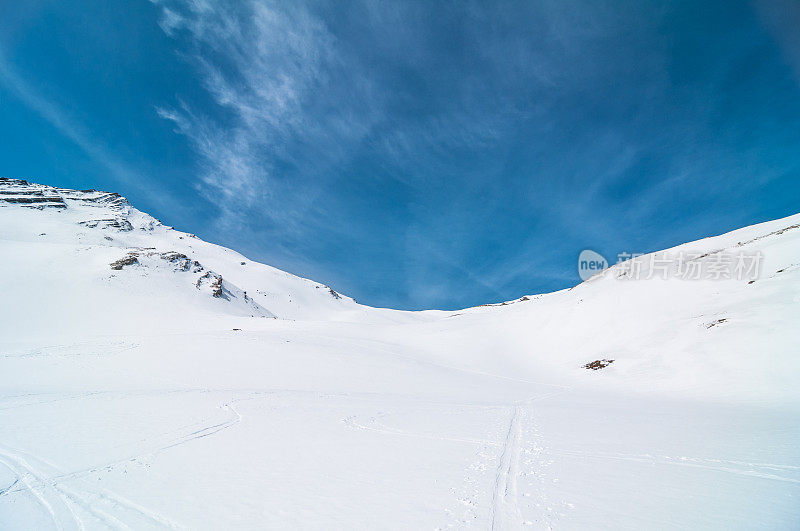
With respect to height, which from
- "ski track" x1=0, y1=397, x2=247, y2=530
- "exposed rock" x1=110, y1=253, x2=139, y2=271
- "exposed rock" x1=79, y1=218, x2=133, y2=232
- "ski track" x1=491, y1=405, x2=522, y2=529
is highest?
"exposed rock" x1=79, y1=218, x2=133, y2=232

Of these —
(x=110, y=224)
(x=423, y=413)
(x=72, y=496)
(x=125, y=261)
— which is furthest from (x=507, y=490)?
(x=110, y=224)

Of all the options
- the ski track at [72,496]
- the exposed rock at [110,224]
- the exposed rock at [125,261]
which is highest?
the exposed rock at [110,224]

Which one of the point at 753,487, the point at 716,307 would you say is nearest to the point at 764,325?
the point at 716,307

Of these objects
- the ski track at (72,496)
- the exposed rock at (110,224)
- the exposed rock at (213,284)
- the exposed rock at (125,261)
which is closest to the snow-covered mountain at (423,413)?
the ski track at (72,496)

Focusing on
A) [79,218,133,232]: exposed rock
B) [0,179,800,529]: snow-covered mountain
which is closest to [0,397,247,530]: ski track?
[0,179,800,529]: snow-covered mountain

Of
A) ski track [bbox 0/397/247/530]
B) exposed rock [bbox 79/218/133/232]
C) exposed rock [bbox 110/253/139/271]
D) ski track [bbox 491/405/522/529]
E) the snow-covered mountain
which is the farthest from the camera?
exposed rock [bbox 79/218/133/232]

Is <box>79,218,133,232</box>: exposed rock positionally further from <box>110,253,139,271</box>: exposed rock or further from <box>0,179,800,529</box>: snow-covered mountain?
<box>0,179,800,529</box>: snow-covered mountain

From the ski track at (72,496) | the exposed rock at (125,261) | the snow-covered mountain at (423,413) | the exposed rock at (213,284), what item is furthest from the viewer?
the exposed rock at (213,284)

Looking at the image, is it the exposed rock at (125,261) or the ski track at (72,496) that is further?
the exposed rock at (125,261)

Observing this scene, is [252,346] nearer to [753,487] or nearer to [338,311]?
[753,487]

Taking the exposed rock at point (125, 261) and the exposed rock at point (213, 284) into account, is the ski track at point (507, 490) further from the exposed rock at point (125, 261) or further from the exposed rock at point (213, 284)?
the exposed rock at point (125, 261)

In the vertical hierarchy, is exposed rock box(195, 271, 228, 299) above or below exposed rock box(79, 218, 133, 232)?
below

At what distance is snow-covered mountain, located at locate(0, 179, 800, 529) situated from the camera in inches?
204

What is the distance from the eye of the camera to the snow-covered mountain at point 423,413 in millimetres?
5180
